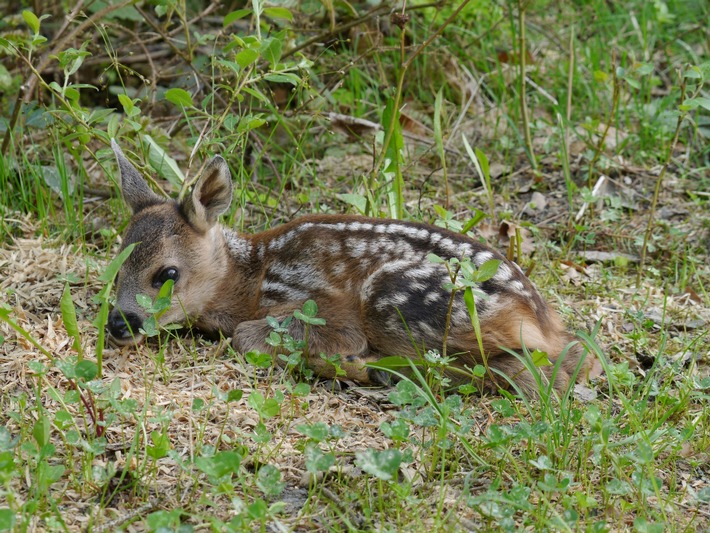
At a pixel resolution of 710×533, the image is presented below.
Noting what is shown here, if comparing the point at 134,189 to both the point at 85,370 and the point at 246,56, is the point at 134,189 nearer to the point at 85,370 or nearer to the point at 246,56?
the point at 246,56

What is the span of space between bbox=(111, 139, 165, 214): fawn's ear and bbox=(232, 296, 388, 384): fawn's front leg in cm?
85

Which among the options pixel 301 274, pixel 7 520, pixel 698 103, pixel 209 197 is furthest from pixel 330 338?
pixel 698 103

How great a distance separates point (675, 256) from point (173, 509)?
3609mm

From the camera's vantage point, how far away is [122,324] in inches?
168

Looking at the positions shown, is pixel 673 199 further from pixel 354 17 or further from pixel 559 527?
pixel 559 527

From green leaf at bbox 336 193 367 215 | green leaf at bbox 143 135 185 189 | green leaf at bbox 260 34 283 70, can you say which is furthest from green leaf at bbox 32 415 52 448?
green leaf at bbox 336 193 367 215

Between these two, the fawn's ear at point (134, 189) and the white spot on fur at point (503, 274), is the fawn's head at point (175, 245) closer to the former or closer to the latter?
the fawn's ear at point (134, 189)

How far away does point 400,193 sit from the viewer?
518 centimetres

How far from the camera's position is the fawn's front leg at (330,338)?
4234 mm

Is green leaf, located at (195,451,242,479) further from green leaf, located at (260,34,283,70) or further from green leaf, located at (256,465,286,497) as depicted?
green leaf, located at (260,34,283,70)

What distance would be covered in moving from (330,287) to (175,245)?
815 mm

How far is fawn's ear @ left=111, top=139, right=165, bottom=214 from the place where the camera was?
15.6 feet

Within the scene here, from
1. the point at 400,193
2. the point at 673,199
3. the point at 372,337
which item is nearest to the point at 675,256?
the point at 673,199

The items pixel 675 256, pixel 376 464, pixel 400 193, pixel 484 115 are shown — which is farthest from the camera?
pixel 484 115
